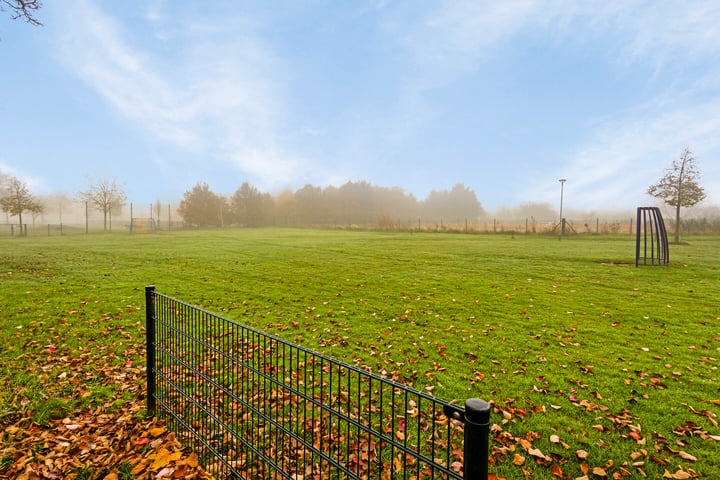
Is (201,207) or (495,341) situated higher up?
(201,207)

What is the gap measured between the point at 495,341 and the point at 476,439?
196 inches

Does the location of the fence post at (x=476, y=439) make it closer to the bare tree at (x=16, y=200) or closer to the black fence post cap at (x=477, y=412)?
the black fence post cap at (x=477, y=412)

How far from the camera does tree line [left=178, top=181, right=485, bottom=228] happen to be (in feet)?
227

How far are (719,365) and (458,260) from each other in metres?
11.6

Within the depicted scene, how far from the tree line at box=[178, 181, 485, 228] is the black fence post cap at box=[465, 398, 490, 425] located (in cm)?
5023

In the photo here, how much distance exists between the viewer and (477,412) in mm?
1299

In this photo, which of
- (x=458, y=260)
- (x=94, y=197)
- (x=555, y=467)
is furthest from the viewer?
(x=94, y=197)

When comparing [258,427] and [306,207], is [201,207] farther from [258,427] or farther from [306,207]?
[258,427]

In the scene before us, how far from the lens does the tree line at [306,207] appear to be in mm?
69250

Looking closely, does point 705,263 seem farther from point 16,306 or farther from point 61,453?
point 16,306

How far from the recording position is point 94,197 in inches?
2021

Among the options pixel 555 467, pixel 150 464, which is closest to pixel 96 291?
pixel 150 464

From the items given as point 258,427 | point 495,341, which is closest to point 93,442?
point 258,427

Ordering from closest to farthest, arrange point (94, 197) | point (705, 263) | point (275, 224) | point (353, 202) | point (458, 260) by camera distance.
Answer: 1. point (705, 263)
2. point (458, 260)
3. point (94, 197)
4. point (275, 224)
5. point (353, 202)
